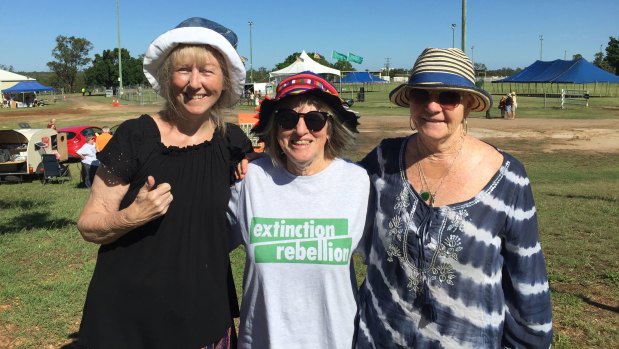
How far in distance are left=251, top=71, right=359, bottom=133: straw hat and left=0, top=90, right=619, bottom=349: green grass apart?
0.28 meters

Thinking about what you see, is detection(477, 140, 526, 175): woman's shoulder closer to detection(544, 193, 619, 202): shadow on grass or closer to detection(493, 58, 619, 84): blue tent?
detection(544, 193, 619, 202): shadow on grass

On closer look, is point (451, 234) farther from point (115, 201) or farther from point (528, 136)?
point (528, 136)

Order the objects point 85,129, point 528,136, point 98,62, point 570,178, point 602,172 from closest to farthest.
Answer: point 570,178 < point 602,172 < point 85,129 < point 528,136 < point 98,62

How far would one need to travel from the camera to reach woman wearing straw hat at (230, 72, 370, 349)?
7.02 feet

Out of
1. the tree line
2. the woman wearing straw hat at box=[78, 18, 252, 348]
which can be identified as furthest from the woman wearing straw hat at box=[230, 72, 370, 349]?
the tree line

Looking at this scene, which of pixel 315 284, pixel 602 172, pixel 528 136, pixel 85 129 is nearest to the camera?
pixel 315 284

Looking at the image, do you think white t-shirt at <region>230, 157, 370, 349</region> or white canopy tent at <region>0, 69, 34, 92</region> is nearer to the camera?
white t-shirt at <region>230, 157, 370, 349</region>

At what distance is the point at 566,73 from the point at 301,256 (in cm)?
4218

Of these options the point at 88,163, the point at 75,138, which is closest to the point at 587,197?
the point at 88,163

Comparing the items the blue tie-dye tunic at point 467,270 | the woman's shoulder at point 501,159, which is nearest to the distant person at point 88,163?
the blue tie-dye tunic at point 467,270

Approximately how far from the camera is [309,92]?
2225 mm

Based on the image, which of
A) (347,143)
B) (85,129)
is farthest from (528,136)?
(347,143)

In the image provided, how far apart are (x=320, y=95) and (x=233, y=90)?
418 mm

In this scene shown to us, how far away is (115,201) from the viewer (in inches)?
79.1
